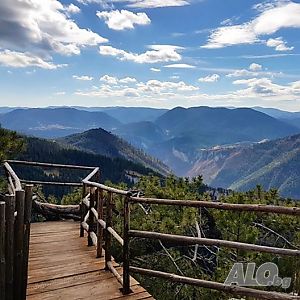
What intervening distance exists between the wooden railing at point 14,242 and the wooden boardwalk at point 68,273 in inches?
26.3

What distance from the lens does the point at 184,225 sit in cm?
617

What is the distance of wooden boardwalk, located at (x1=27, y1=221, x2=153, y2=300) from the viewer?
3387mm

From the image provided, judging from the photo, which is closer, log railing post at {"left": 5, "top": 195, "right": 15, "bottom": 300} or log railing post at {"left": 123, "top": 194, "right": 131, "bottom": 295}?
log railing post at {"left": 5, "top": 195, "right": 15, "bottom": 300}

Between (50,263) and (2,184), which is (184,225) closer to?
(50,263)

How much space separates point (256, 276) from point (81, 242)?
8.29 ft

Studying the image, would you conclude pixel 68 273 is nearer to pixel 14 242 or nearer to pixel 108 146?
pixel 14 242

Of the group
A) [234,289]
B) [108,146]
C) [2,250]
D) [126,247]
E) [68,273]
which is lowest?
[108,146]

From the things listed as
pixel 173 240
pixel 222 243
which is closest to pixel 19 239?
pixel 173 240

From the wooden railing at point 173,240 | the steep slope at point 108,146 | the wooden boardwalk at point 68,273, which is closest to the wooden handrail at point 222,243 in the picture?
the wooden railing at point 173,240

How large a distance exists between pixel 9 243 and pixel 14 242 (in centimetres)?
6

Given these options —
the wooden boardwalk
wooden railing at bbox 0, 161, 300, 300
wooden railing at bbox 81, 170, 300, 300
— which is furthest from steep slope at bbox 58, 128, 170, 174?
wooden railing at bbox 81, 170, 300, 300

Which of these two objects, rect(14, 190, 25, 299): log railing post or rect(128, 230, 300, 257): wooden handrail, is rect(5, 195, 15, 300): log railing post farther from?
rect(128, 230, 300, 257): wooden handrail

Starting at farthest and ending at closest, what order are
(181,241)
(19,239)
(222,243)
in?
1. (181,241)
2. (222,243)
3. (19,239)

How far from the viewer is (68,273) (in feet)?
12.8
